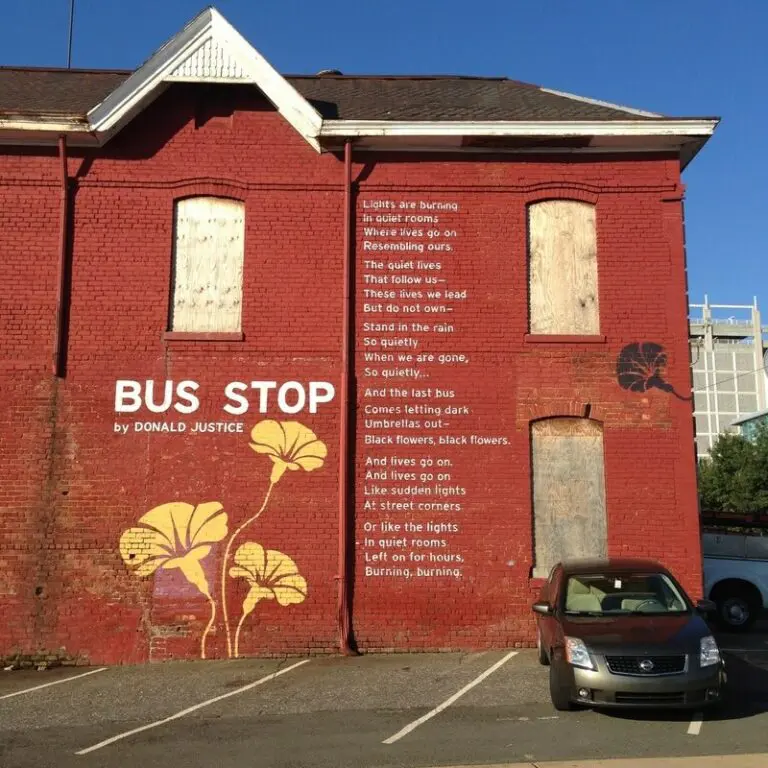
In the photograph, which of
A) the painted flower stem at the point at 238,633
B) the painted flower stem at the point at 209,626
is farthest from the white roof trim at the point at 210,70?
the painted flower stem at the point at 238,633

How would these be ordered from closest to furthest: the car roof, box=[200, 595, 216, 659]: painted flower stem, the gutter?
the car roof < box=[200, 595, 216, 659]: painted flower stem < the gutter

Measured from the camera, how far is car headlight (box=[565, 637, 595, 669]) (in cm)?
718

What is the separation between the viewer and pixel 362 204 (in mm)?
11938

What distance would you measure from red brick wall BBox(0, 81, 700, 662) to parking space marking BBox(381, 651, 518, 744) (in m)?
0.85

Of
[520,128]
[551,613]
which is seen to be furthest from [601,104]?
[551,613]

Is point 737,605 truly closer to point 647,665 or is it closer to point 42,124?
point 647,665

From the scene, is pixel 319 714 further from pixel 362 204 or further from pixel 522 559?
pixel 362 204

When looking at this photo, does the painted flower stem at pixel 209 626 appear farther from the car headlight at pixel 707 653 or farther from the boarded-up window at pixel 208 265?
the car headlight at pixel 707 653

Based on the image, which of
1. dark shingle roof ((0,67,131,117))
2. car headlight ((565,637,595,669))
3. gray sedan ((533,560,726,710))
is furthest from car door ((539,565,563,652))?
dark shingle roof ((0,67,131,117))

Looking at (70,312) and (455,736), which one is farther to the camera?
(70,312)

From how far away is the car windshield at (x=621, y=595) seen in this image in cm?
816

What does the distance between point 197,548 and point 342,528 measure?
2.02m

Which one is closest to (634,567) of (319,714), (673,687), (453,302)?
(673,687)

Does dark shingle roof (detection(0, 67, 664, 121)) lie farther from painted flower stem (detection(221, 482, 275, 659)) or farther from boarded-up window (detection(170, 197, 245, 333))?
painted flower stem (detection(221, 482, 275, 659))
